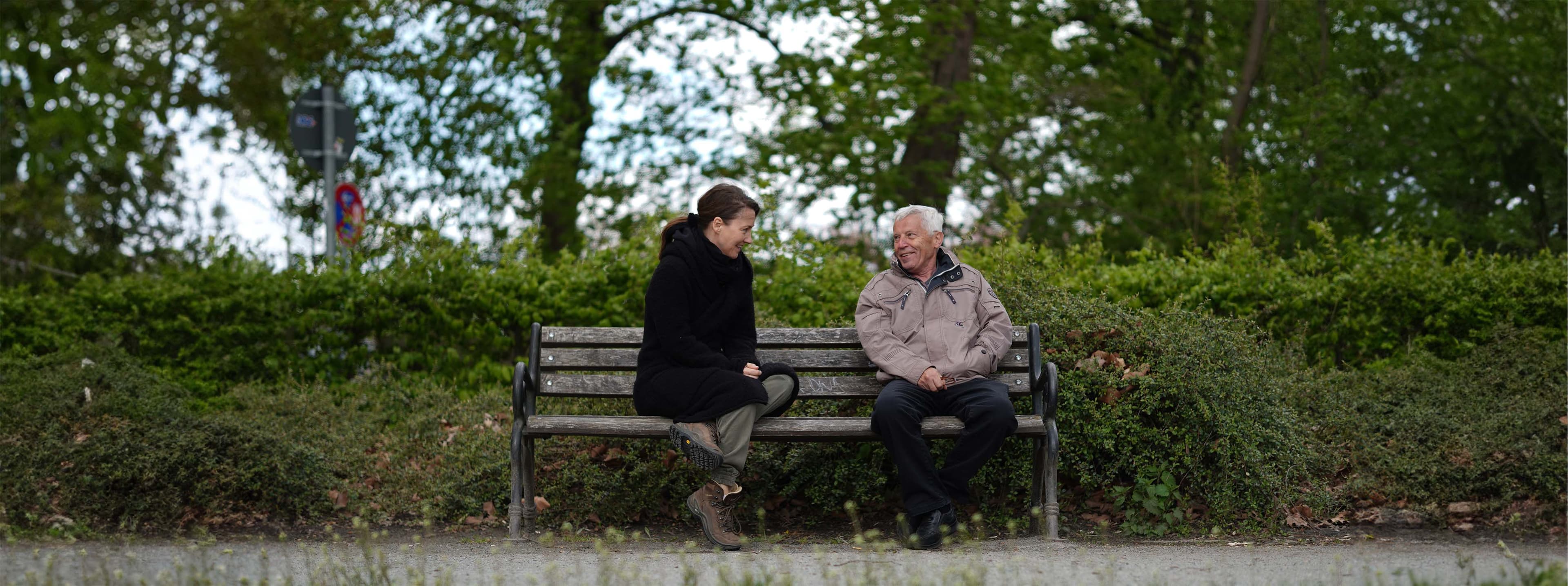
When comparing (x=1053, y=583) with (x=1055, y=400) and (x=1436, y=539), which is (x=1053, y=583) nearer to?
(x=1055, y=400)

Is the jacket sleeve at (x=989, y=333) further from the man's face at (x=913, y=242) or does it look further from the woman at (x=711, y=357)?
the woman at (x=711, y=357)

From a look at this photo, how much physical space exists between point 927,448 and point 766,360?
3.35 feet

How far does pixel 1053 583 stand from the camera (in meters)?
4.38

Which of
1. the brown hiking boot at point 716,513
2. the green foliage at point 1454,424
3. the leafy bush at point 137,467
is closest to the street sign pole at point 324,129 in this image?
the leafy bush at point 137,467

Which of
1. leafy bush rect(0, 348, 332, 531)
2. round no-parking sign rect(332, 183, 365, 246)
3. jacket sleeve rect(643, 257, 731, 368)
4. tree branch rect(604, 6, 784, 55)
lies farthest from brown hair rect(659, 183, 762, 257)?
tree branch rect(604, 6, 784, 55)

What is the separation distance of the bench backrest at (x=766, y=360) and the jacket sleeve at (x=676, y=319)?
21.5 inches

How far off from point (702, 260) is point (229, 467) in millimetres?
2492

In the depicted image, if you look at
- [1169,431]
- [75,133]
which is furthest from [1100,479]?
[75,133]

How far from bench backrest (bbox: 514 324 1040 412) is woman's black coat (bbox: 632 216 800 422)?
0.35 meters

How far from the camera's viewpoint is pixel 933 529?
17.7ft

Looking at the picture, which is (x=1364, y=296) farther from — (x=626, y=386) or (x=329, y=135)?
(x=329, y=135)

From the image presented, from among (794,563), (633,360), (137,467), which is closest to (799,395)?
(633,360)

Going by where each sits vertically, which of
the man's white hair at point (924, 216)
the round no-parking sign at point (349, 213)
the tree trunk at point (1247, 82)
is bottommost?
the man's white hair at point (924, 216)

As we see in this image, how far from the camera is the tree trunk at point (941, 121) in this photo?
45.0 feet
